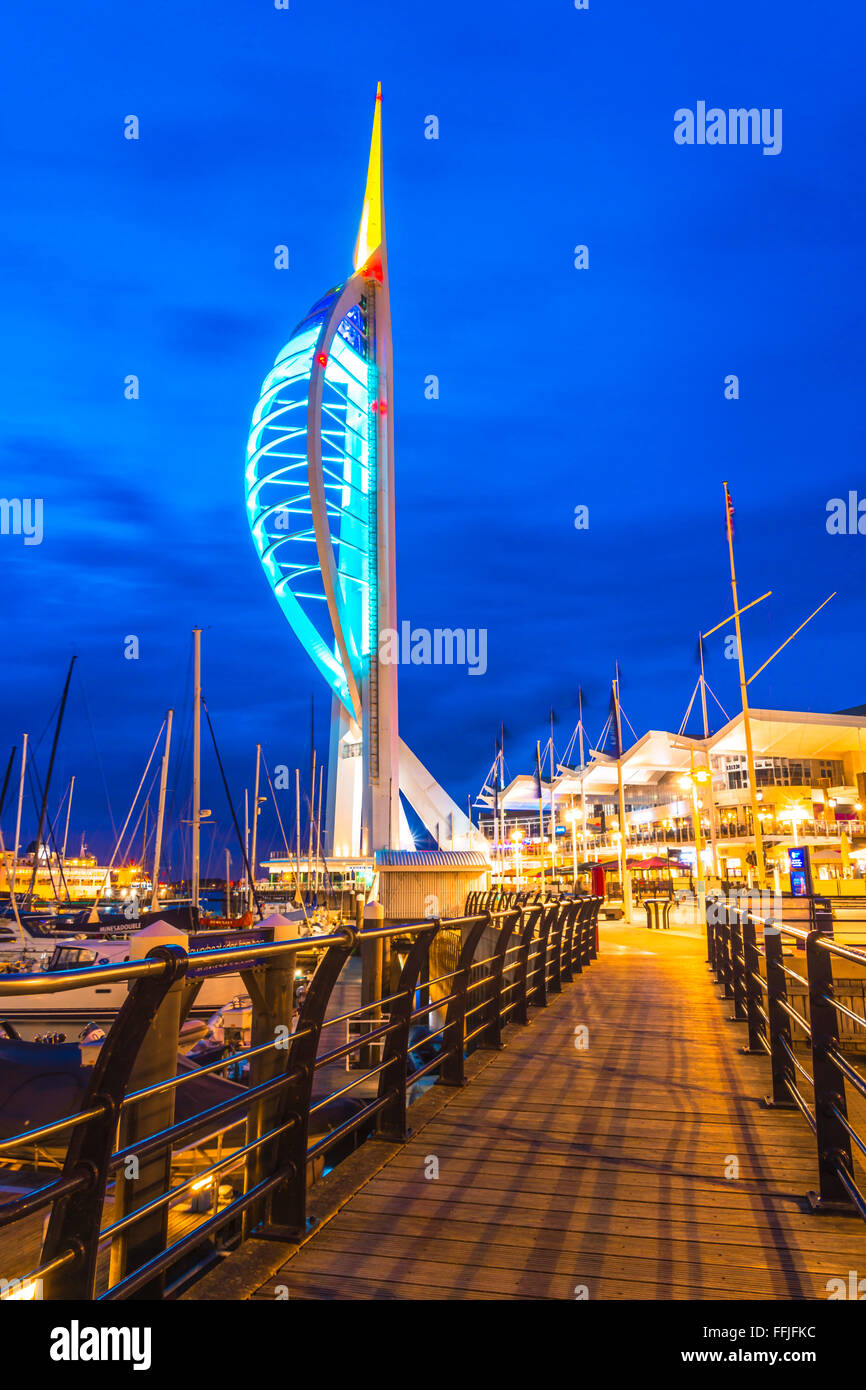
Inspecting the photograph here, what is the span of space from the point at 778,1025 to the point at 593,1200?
1.97 metres

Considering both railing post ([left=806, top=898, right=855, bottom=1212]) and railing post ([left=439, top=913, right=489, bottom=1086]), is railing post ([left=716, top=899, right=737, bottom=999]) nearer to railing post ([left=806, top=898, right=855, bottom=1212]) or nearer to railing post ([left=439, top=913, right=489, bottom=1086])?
railing post ([left=439, top=913, right=489, bottom=1086])

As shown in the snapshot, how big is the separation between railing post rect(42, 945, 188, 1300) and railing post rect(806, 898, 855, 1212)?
9.40 feet

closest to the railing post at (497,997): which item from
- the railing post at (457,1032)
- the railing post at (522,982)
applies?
the railing post at (522,982)

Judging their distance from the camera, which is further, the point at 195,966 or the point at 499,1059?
the point at 499,1059

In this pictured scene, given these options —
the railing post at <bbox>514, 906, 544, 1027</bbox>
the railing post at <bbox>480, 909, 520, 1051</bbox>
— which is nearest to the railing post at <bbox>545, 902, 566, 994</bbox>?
the railing post at <bbox>514, 906, 544, 1027</bbox>

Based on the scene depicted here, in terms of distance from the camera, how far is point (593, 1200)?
4.28 m

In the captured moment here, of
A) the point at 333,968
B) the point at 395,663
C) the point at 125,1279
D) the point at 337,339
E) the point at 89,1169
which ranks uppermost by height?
the point at 337,339

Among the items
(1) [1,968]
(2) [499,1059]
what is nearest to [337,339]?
(1) [1,968]

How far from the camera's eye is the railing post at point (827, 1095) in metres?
4.07

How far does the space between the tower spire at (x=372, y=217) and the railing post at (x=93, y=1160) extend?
2669 inches

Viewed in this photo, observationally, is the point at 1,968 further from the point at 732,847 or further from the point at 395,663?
the point at 732,847

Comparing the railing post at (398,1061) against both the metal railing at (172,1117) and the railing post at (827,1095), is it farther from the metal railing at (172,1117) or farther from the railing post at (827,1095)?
the railing post at (827,1095)
